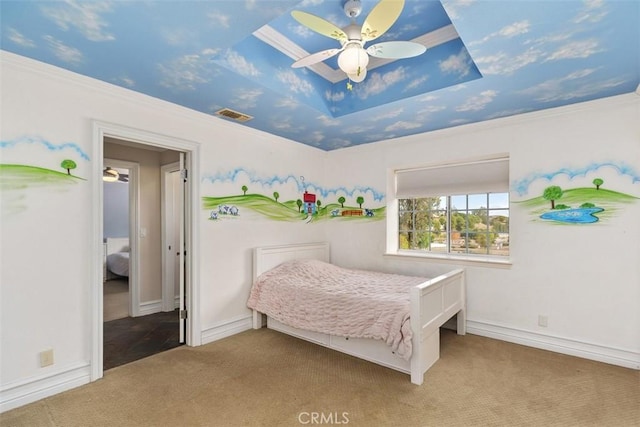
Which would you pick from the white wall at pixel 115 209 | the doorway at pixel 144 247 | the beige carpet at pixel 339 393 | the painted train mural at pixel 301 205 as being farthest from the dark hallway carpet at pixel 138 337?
the white wall at pixel 115 209

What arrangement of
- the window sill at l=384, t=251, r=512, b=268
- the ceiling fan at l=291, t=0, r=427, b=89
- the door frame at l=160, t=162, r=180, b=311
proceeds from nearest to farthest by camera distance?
the ceiling fan at l=291, t=0, r=427, b=89
the window sill at l=384, t=251, r=512, b=268
the door frame at l=160, t=162, r=180, b=311

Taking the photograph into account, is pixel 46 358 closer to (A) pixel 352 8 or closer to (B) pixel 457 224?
(A) pixel 352 8

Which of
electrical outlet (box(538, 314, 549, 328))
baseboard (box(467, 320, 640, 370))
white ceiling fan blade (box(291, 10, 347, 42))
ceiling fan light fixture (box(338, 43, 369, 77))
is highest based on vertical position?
white ceiling fan blade (box(291, 10, 347, 42))

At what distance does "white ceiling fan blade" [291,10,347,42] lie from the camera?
1588mm

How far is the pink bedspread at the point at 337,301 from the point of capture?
2.46 metres

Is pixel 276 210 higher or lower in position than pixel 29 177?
lower

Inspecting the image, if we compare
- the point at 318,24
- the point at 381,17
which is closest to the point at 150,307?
the point at 318,24

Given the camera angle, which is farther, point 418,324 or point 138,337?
point 138,337

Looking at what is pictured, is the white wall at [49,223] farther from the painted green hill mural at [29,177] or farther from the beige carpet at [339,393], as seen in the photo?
the beige carpet at [339,393]

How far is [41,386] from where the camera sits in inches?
85.4

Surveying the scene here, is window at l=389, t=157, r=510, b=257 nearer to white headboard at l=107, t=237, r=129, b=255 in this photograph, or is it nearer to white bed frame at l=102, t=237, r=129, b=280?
white bed frame at l=102, t=237, r=129, b=280

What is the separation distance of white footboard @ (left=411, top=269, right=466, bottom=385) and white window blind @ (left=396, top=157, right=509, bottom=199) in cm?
100

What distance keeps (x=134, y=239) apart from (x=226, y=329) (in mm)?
1873

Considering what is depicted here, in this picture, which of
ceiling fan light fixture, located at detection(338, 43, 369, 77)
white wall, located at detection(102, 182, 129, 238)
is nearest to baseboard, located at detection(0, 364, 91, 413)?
ceiling fan light fixture, located at detection(338, 43, 369, 77)
